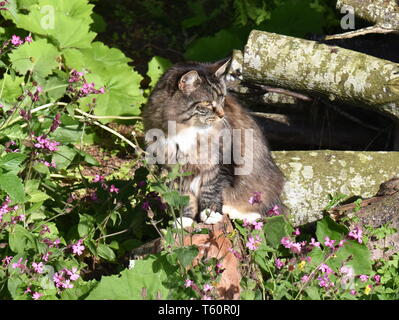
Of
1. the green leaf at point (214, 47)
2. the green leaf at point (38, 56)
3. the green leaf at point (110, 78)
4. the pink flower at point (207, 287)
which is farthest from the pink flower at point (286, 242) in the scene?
the green leaf at point (214, 47)

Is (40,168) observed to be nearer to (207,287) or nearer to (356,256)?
(207,287)

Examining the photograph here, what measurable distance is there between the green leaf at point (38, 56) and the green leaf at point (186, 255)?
2.15 meters

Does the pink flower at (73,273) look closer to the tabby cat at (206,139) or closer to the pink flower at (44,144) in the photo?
the pink flower at (44,144)

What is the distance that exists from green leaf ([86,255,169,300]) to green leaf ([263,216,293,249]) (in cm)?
66

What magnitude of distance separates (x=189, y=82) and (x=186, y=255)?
1216 millimetres

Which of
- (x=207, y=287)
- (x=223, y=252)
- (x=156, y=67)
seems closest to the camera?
(x=207, y=287)

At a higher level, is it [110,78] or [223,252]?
[110,78]

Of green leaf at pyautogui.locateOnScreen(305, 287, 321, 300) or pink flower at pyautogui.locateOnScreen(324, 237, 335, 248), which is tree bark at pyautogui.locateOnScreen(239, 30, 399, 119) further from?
green leaf at pyautogui.locateOnScreen(305, 287, 321, 300)

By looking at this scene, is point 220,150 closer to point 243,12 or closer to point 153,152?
point 153,152

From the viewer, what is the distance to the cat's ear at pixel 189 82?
391 centimetres

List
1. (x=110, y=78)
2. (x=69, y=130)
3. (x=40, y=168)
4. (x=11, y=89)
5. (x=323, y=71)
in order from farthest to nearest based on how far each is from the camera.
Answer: (x=110, y=78), (x=11, y=89), (x=323, y=71), (x=69, y=130), (x=40, y=168)

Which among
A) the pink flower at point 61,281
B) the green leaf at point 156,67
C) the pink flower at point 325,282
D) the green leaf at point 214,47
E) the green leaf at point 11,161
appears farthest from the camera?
the green leaf at point 214,47

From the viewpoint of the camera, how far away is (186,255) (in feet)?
10.1

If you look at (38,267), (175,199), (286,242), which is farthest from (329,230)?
(38,267)
